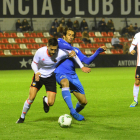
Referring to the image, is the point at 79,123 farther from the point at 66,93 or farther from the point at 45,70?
the point at 45,70

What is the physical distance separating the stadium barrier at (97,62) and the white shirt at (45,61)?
50.8ft

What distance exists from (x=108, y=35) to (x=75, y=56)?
66.3 feet

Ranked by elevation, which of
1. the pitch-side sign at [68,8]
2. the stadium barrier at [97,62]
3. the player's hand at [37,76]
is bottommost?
the stadium barrier at [97,62]

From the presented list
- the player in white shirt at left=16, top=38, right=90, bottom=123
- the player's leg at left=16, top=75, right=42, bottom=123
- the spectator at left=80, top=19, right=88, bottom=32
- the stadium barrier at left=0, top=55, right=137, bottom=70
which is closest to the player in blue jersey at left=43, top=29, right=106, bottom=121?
the player in white shirt at left=16, top=38, right=90, bottom=123

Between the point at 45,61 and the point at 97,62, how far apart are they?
16.9 metres

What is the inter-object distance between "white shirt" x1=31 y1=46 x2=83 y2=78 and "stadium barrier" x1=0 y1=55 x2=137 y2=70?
1549cm

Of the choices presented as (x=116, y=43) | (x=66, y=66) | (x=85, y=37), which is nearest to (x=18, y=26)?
(x=85, y=37)

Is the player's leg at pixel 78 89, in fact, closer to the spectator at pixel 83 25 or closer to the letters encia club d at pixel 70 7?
the spectator at pixel 83 25

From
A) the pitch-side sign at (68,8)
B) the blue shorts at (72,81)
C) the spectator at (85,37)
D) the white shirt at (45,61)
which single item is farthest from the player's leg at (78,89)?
the pitch-side sign at (68,8)

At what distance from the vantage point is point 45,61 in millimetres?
5777

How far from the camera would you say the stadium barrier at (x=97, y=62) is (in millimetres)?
21219

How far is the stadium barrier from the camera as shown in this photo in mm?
21219

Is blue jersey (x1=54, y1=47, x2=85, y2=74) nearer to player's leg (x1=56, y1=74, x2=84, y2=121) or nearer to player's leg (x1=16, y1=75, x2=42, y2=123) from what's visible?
player's leg (x1=56, y1=74, x2=84, y2=121)

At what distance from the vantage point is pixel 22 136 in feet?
15.8
